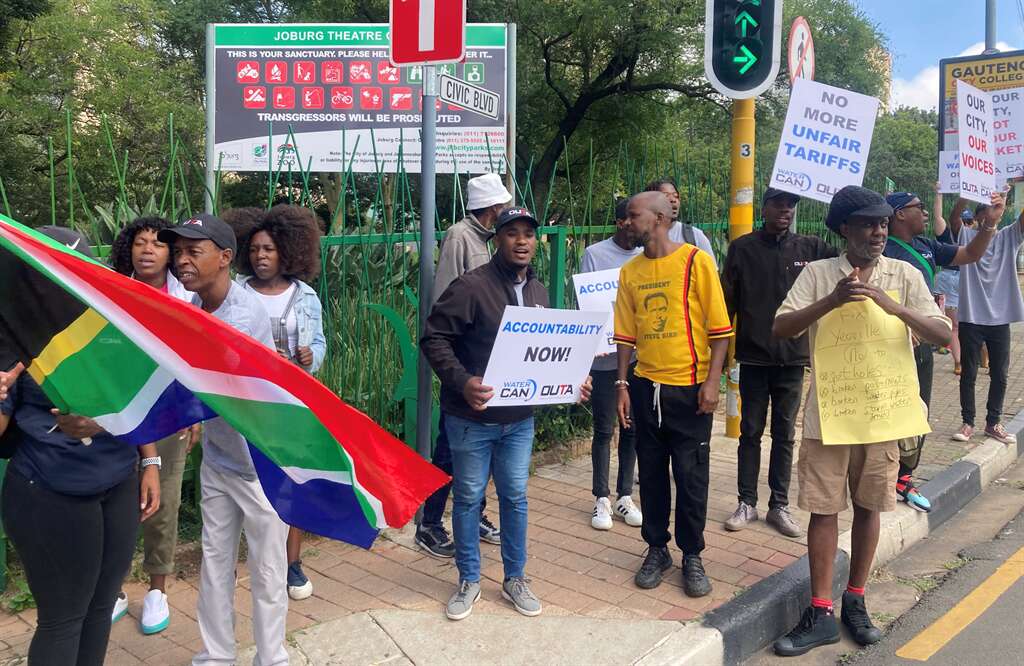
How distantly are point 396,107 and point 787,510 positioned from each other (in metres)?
6.25

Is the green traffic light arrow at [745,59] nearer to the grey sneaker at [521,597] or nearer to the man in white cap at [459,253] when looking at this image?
the man in white cap at [459,253]

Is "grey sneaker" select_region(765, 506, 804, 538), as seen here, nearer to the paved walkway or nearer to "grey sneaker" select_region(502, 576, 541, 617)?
the paved walkway

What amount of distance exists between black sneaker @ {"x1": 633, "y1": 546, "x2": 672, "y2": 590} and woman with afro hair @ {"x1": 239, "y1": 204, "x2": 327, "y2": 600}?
1.57 m

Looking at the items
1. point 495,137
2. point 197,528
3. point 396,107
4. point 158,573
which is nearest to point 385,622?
point 158,573

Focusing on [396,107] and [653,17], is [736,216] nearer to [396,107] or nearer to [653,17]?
[396,107]

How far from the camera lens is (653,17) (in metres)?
19.0

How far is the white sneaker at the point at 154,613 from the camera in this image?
12.6ft

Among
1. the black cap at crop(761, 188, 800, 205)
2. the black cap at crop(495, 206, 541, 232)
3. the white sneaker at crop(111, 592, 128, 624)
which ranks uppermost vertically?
the black cap at crop(761, 188, 800, 205)

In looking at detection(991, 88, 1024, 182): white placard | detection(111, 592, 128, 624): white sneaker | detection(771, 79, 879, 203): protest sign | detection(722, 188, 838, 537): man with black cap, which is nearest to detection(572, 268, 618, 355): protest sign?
detection(722, 188, 838, 537): man with black cap

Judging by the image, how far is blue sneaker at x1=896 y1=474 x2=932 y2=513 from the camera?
18.2ft

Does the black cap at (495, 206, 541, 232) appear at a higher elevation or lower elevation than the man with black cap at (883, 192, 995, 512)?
higher

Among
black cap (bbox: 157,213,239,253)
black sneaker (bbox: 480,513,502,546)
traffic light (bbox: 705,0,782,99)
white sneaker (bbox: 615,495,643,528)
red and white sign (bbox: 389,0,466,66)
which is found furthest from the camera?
traffic light (bbox: 705,0,782,99)

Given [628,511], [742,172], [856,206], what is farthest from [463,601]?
[742,172]

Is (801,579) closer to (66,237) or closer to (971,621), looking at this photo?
(971,621)
